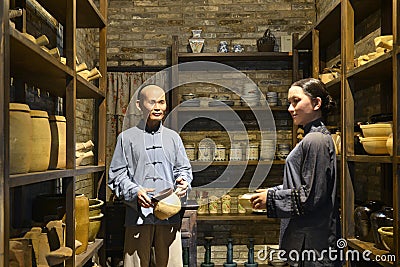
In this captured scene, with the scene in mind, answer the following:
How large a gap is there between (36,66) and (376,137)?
71.6 inches

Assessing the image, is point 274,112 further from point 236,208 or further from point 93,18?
point 93,18

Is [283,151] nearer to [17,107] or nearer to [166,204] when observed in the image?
[166,204]

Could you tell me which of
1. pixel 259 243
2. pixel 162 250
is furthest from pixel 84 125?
pixel 259 243

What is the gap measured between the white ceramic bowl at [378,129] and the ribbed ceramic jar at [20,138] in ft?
6.00

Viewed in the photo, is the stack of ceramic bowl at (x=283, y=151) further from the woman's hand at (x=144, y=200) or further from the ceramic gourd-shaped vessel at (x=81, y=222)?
the ceramic gourd-shaped vessel at (x=81, y=222)

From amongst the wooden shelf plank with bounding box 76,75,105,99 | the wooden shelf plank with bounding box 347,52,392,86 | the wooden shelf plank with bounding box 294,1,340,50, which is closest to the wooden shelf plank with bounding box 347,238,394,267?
the wooden shelf plank with bounding box 347,52,392,86

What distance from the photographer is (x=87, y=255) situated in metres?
3.47

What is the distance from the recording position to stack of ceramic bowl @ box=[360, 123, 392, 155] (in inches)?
122

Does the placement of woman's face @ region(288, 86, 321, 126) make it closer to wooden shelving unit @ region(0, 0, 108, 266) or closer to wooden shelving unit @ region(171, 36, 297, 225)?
wooden shelving unit @ region(0, 0, 108, 266)

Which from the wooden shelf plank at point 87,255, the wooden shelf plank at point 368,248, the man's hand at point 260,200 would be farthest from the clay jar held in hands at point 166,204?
the wooden shelf plank at point 368,248

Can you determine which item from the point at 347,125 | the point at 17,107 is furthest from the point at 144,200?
the point at 17,107

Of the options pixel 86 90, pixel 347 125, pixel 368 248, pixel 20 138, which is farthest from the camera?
pixel 86 90

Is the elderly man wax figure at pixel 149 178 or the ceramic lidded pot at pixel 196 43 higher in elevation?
the ceramic lidded pot at pixel 196 43

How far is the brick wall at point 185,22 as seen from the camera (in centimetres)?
608
